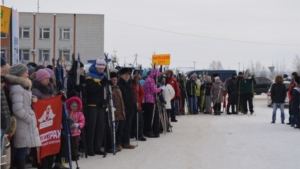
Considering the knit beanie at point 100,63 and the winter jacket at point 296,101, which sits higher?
the knit beanie at point 100,63

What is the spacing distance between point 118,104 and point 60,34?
44.4 m

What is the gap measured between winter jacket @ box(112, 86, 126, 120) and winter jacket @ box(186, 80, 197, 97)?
34.8 ft

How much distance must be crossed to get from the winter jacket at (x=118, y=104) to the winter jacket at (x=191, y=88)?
34.8ft

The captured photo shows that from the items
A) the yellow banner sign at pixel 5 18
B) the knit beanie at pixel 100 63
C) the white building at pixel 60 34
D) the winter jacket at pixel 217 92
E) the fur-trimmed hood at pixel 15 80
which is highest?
the white building at pixel 60 34

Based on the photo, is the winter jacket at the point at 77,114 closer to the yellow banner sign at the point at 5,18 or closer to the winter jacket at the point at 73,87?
the winter jacket at the point at 73,87

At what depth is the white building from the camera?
53.0 metres

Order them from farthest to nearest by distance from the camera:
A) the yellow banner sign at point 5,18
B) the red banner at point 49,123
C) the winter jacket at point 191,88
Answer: the winter jacket at point 191,88, the yellow banner sign at point 5,18, the red banner at point 49,123

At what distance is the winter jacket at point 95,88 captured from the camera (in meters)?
9.96

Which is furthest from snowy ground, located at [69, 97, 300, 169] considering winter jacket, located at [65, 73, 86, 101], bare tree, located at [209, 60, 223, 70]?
bare tree, located at [209, 60, 223, 70]

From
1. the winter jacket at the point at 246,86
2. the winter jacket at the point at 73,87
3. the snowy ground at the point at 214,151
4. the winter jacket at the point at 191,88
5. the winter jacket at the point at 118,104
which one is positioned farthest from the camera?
the winter jacket at the point at 246,86

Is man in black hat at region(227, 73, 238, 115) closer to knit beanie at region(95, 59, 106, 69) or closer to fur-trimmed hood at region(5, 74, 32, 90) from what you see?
knit beanie at region(95, 59, 106, 69)

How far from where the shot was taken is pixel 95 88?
9961mm

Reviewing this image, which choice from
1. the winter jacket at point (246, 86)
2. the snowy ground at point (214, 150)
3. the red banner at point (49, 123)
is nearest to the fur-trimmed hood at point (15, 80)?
the red banner at point (49, 123)

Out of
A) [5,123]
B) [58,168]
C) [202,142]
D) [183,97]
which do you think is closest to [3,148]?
[5,123]
